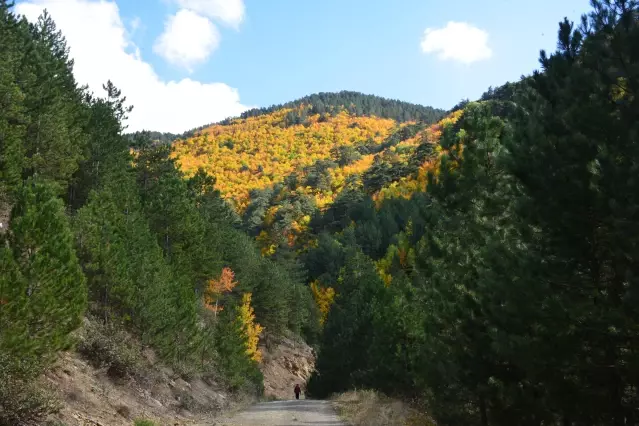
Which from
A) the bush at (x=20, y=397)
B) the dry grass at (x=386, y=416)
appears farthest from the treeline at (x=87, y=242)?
the dry grass at (x=386, y=416)

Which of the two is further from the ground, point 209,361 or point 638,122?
point 638,122

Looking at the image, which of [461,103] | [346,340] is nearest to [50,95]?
[346,340]

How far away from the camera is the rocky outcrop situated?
62.0 metres

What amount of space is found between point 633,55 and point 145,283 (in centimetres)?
2111

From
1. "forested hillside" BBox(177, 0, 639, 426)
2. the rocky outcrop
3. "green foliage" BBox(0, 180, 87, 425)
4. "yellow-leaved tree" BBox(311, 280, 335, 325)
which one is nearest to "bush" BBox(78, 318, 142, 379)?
"green foliage" BBox(0, 180, 87, 425)

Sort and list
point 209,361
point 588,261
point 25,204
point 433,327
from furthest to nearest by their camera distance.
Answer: point 209,361
point 433,327
point 25,204
point 588,261

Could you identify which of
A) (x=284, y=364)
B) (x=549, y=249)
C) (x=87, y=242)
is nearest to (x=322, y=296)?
(x=284, y=364)

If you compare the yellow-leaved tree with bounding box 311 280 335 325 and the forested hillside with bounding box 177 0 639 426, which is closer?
the forested hillside with bounding box 177 0 639 426

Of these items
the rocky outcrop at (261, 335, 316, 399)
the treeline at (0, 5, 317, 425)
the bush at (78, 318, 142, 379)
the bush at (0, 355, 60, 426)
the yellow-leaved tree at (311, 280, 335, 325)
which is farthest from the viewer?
the yellow-leaved tree at (311, 280, 335, 325)

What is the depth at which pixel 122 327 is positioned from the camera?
2366 cm

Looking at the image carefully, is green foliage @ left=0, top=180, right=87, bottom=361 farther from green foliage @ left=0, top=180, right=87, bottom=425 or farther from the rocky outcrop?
the rocky outcrop

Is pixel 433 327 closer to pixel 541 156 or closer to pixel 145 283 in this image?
pixel 541 156

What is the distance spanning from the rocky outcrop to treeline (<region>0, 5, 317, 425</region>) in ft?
37.1

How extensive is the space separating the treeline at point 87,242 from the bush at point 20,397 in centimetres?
2
